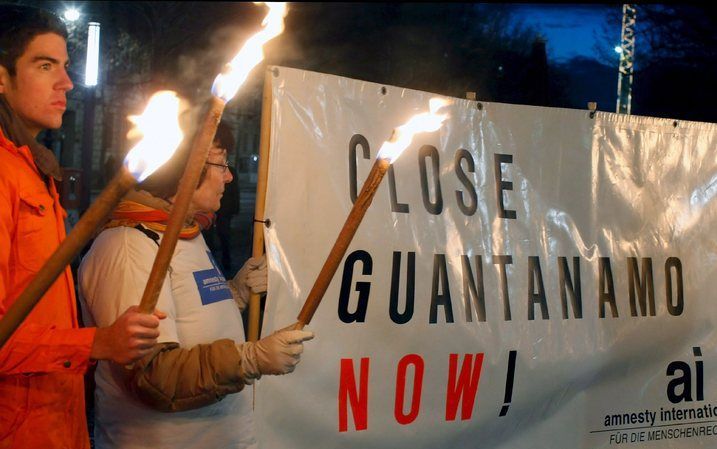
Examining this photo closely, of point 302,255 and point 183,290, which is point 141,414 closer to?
point 183,290

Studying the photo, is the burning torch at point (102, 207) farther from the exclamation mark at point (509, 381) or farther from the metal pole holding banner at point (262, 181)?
the exclamation mark at point (509, 381)

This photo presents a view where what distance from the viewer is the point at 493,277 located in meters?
3.90

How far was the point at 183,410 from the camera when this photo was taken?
2441mm

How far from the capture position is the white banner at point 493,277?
136 inches

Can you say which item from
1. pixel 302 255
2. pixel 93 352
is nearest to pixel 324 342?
pixel 302 255

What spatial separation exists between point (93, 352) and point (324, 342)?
56.4 inches

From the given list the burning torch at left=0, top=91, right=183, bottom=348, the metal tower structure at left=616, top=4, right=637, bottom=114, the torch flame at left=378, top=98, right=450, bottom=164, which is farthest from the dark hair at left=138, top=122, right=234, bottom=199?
the metal tower structure at left=616, top=4, right=637, bottom=114

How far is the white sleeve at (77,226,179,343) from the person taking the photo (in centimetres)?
249

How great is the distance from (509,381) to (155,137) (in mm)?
2708

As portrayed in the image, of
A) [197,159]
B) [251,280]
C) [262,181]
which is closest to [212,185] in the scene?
[262,181]

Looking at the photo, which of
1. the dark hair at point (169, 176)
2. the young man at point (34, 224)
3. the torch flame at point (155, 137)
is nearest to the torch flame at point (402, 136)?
the torch flame at point (155, 137)

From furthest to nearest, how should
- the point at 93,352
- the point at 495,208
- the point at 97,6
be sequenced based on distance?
the point at 97,6 → the point at 495,208 → the point at 93,352

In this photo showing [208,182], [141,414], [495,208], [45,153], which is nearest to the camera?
[45,153]

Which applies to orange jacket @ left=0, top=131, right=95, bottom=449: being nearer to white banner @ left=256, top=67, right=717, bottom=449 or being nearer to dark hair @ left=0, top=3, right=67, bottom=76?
dark hair @ left=0, top=3, right=67, bottom=76
